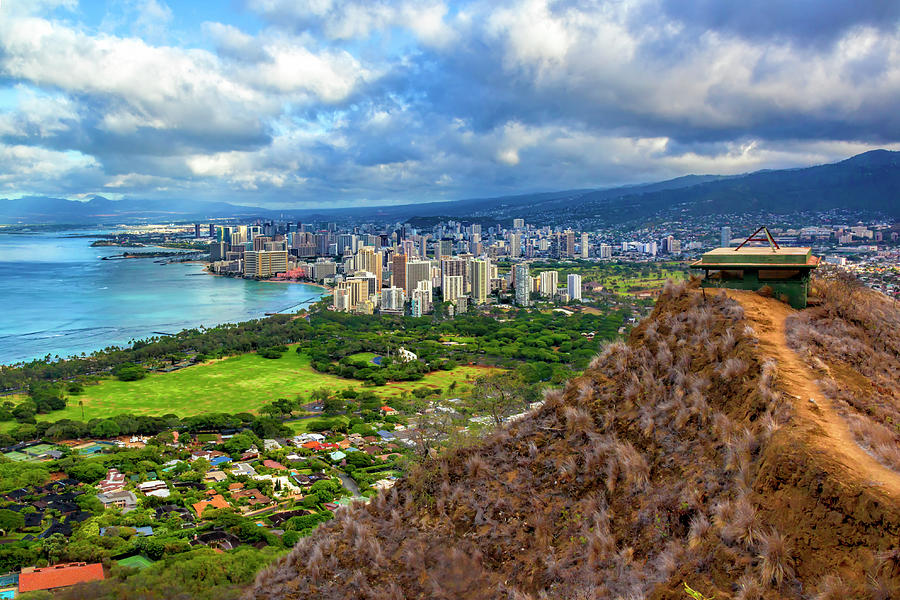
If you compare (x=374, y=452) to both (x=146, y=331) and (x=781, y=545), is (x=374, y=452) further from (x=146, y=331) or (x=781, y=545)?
(x=146, y=331)

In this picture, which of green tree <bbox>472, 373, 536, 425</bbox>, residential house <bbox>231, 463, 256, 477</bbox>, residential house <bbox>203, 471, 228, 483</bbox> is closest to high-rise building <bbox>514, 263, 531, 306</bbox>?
residential house <bbox>231, 463, 256, 477</bbox>

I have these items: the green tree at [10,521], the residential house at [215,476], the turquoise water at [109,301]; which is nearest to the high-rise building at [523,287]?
the turquoise water at [109,301]

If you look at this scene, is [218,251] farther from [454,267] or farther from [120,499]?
[120,499]

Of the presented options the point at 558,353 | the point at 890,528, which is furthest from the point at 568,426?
the point at 558,353

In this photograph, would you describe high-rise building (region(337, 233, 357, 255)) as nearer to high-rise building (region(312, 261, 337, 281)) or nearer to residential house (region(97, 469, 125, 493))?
high-rise building (region(312, 261, 337, 281))

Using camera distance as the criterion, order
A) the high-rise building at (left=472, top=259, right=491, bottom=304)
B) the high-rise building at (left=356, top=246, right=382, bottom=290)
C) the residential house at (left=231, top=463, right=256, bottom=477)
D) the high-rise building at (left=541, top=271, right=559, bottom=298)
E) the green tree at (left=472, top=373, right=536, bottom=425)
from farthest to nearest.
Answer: the high-rise building at (left=356, top=246, right=382, bottom=290)
the high-rise building at (left=472, top=259, right=491, bottom=304)
the high-rise building at (left=541, top=271, right=559, bottom=298)
the residential house at (left=231, top=463, right=256, bottom=477)
the green tree at (left=472, top=373, right=536, bottom=425)

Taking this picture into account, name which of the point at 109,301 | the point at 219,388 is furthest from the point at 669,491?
the point at 109,301
